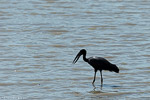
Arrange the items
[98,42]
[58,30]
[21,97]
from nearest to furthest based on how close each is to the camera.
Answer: [21,97], [98,42], [58,30]

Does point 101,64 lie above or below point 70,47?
above

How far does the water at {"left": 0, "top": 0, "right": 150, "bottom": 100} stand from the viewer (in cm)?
1243

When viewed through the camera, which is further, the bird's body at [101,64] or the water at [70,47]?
the bird's body at [101,64]

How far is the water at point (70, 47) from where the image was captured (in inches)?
489

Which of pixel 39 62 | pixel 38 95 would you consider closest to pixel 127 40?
pixel 39 62

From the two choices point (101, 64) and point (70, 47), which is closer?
point (101, 64)

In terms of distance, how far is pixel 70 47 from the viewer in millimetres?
16578

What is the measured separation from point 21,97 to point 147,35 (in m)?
7.35

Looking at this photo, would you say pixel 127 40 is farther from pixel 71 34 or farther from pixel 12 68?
pixel 12 68

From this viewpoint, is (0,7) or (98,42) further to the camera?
(0,7)

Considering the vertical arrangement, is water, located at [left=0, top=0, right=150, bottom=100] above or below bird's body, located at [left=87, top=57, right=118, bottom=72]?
below

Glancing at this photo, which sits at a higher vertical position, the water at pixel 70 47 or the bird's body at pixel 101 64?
the bird's body at pixel 101 64

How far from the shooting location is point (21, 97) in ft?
38.3

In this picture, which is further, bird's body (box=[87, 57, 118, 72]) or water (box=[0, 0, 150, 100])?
bird's body (box=[87, 57, 118, 72])
